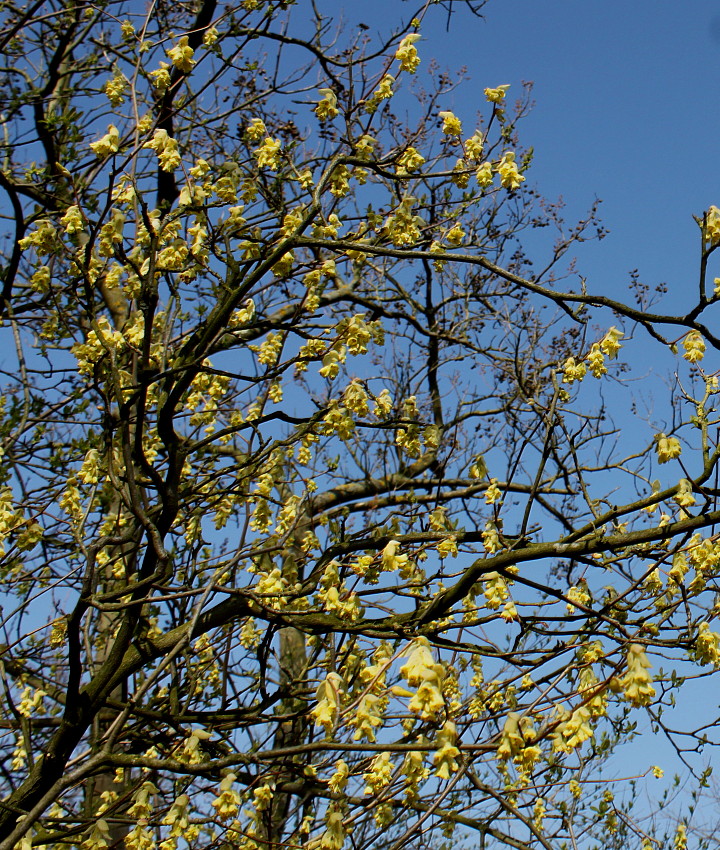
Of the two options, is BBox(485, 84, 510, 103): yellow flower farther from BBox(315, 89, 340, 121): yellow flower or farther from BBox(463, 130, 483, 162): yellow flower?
BBox(315, 89, 340, 121): yellow flower

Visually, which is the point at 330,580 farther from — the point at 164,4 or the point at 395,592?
the point at 164,4

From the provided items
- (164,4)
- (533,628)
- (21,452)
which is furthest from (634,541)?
(164,4)

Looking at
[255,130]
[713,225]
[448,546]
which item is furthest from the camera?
[255,130]

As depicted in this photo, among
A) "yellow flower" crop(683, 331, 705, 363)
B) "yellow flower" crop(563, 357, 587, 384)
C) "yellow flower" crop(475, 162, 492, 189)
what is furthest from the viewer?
"yellow flower" crop(563, 357, 587, 384)

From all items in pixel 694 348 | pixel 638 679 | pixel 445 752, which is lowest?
pixel 445 752

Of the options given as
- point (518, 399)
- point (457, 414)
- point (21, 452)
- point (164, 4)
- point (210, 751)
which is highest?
point (164, 4)

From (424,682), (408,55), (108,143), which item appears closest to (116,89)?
(108,143)

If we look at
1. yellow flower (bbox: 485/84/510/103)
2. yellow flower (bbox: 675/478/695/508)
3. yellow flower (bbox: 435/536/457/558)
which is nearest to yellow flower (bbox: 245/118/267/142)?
yellow flower (bbox: 485/84/510/103)

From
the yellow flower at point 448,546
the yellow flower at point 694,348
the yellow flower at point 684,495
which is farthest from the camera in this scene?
the yellow flower at point 448,546

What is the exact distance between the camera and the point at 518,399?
8.27m

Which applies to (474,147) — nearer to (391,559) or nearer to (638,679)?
(391,559)

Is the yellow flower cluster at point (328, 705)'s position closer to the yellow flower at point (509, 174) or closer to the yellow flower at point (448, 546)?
the yellow flower at point (448, 546)

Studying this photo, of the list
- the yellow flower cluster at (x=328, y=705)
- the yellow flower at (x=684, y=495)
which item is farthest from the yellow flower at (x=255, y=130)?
the yellow flower cluster at (x=328, y=705)

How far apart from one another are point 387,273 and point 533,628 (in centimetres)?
615
